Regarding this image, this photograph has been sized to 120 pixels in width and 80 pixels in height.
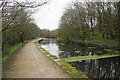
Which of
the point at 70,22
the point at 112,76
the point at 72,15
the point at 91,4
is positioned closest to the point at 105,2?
the point at 91,4

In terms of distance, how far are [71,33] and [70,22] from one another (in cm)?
383

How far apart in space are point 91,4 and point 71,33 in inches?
362

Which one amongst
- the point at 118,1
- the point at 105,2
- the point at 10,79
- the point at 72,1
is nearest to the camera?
the point at 10,79

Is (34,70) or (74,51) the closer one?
(34,70)

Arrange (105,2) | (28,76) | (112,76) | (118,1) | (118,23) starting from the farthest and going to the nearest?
1. (105,2)
2. (118,1)
3. (118,23)
4. (112,76)
5. (28,76)

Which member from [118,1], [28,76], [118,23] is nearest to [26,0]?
[28,76]

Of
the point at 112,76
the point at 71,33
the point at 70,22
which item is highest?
the point at 70,22

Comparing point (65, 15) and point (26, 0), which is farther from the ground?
point (65, 15)

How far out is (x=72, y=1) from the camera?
27031mm

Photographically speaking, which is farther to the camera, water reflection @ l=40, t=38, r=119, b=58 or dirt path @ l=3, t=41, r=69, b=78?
water reflection @ l=40, t=38, r=119, b=58

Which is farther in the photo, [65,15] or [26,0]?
[65,15]

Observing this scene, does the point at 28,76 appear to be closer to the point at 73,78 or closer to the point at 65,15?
the point at 73,78

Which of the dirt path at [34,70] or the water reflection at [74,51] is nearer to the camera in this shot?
the dirt path at [34,70]

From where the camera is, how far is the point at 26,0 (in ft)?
14.1
